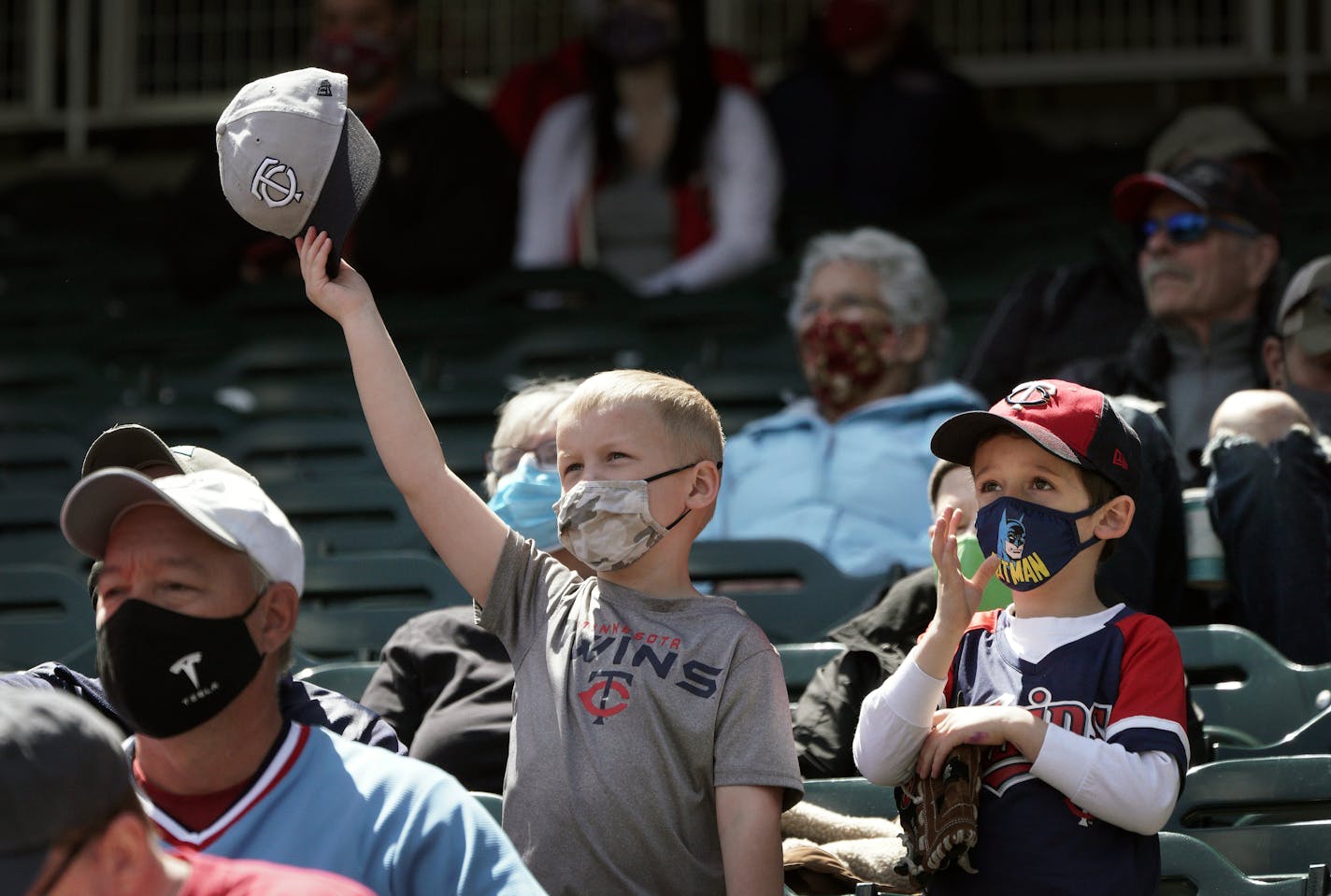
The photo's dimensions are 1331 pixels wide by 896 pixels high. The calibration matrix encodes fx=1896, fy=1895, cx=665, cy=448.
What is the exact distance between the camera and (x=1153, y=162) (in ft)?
18.6

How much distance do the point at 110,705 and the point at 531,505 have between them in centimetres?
87

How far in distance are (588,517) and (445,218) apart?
400cm

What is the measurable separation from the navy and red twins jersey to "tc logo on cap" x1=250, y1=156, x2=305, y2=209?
120cm

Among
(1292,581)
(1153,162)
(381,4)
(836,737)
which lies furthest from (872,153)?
(836,737)

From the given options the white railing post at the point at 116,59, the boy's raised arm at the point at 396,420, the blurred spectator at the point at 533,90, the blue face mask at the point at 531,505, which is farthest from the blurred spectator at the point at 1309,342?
the white railing post at the point at 116,59

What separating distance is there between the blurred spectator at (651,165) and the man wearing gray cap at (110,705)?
12.2ft

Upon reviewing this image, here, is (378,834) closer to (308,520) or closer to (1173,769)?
(1173,769)

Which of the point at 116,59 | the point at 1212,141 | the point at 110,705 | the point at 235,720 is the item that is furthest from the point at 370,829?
the point at 116,59

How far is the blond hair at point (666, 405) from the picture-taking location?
2729 mm

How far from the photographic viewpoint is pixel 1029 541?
2.65 m

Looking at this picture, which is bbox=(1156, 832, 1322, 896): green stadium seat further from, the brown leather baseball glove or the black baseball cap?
the black baseball cap

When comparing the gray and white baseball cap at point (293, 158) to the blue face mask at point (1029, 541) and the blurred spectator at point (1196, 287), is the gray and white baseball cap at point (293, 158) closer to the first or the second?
the blue face mask at point (1029, 541)

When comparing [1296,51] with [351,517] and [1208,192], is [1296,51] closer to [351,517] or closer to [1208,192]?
[1208,192]

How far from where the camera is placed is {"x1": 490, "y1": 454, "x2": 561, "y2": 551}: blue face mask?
324 cm
